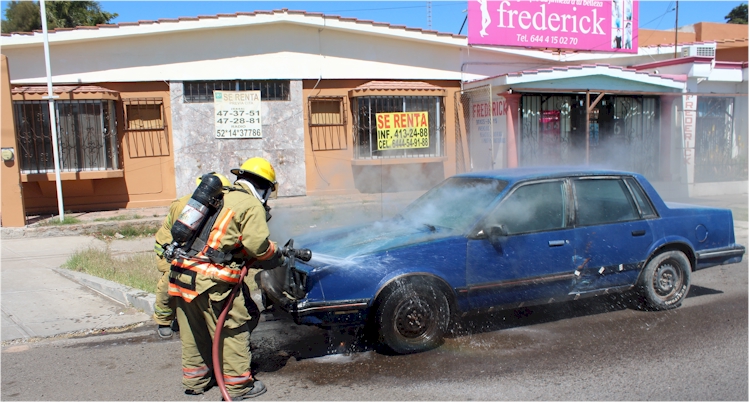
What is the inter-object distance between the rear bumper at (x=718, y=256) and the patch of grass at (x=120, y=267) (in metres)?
5.54

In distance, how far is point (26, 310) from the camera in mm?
5691

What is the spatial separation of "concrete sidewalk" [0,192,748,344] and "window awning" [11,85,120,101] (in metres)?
2.14

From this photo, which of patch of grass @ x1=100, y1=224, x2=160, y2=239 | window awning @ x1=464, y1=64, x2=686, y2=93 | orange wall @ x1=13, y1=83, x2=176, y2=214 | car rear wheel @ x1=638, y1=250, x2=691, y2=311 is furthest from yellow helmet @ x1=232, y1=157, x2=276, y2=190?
window awning @ x1=464, y1=64, x2=686, y2=93

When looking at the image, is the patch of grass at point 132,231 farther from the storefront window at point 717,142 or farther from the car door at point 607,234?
the storefront window at point 717,142

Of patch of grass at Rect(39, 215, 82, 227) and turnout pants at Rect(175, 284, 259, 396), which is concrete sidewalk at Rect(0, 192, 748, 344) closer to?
patch of grass at Rect(39, 215, 82, 227)

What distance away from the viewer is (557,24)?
→ 13250 mm

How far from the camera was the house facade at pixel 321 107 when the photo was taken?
10.6m

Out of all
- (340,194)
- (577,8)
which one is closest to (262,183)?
(340,194)

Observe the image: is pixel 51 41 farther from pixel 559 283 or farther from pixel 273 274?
pixel 559 283

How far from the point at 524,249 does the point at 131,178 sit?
874 centimetres

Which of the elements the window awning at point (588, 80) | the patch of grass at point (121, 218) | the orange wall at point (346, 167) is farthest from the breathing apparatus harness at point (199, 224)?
the window awning at point (588, 80)

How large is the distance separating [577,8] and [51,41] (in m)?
11.0

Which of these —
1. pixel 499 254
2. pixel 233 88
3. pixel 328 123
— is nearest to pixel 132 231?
pixel 233 88

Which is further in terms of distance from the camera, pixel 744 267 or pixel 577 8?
pixel 577 8
